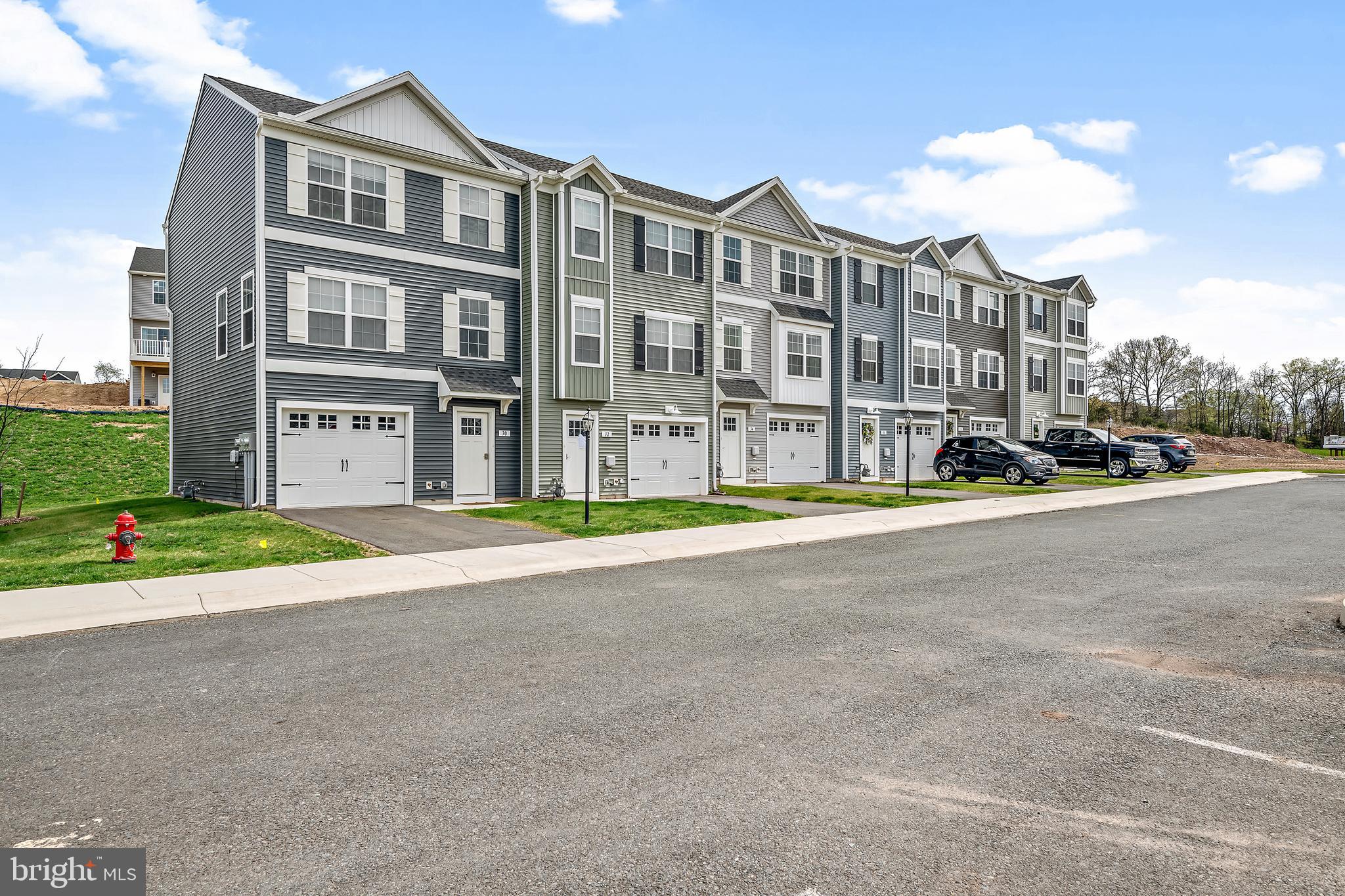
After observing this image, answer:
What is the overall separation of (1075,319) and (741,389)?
1023 inches

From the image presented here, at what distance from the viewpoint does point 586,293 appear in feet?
77.2

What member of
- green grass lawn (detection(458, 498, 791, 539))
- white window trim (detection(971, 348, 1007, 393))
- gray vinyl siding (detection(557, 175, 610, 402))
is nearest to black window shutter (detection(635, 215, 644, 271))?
gray vinyl siding (detection(557, 175, 610, 402))

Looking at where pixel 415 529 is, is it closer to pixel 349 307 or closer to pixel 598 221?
pixel 349 307

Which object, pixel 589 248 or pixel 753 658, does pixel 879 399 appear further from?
pixel 753 658

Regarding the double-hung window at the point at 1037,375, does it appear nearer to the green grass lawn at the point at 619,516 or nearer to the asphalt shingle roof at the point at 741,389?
the asphalt shingle roof at the point at 741,389

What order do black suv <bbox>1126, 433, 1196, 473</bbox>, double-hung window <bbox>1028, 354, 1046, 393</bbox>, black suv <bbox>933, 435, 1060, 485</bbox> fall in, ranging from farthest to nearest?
1. double-hung window <bbox>1028, 354, 1046, 393</bbox>
2. black suv <bbox>1126, 433, 1196, 473</bbox>
3. black suv <bbox>933, 435, 1060, 485</bbox>

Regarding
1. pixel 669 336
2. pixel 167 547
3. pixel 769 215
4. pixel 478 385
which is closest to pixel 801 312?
pixel 769 215

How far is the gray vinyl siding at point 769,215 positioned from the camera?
2912 cm

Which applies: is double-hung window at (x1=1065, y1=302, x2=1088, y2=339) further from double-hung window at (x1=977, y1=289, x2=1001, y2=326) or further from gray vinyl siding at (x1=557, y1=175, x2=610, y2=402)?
gray vinyl siding at (x1=557, y1=175, x2=610, y2=402)

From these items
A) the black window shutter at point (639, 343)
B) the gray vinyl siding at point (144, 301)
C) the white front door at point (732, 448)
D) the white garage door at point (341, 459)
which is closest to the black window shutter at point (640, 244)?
the black window shutter at point (639, 343)

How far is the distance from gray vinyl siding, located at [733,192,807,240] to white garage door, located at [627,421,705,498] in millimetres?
8251

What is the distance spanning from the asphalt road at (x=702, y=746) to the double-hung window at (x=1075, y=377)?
38373 mm

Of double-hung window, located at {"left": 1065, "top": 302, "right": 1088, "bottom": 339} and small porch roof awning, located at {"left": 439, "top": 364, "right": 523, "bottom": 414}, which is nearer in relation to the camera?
small porch roof awning, located at {"left": 439, "top": 364, "right": 523, "bottom": 414}

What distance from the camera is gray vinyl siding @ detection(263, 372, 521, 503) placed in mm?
18812
